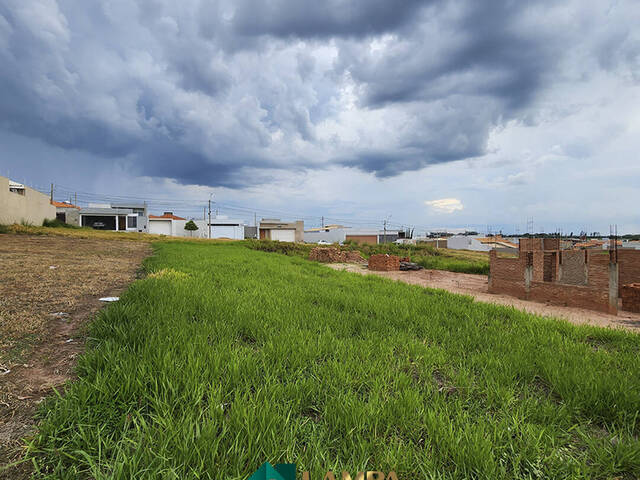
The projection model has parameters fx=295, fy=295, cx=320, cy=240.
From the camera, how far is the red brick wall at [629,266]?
30.7 ft

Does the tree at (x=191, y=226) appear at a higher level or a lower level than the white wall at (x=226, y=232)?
higher

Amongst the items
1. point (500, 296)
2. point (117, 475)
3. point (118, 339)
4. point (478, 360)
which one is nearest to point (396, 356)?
point (478, 360)

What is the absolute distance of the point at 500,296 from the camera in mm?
8008

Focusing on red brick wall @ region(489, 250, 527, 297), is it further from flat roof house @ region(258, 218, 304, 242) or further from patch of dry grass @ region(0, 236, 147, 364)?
flat roof house @ region(258, 218, 304, 242)

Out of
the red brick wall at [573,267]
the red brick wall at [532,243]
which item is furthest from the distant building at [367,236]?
the red brick wall at [573,267]

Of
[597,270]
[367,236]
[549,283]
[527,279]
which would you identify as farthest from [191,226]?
[597,270]

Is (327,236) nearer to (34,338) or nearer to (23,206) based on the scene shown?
(23,206)

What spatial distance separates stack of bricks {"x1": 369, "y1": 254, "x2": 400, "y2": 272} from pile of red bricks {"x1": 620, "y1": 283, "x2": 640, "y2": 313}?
7834mm

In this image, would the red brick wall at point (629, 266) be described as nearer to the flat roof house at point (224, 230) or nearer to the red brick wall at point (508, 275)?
the red brick wall at point (508, 275)

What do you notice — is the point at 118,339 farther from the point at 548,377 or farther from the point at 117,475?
the point at 548,377

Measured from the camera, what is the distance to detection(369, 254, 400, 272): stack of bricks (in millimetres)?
13570

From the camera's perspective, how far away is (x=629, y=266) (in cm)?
955

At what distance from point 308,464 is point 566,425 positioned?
1.64 m

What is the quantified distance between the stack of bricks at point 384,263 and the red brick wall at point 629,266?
7.47 metres
